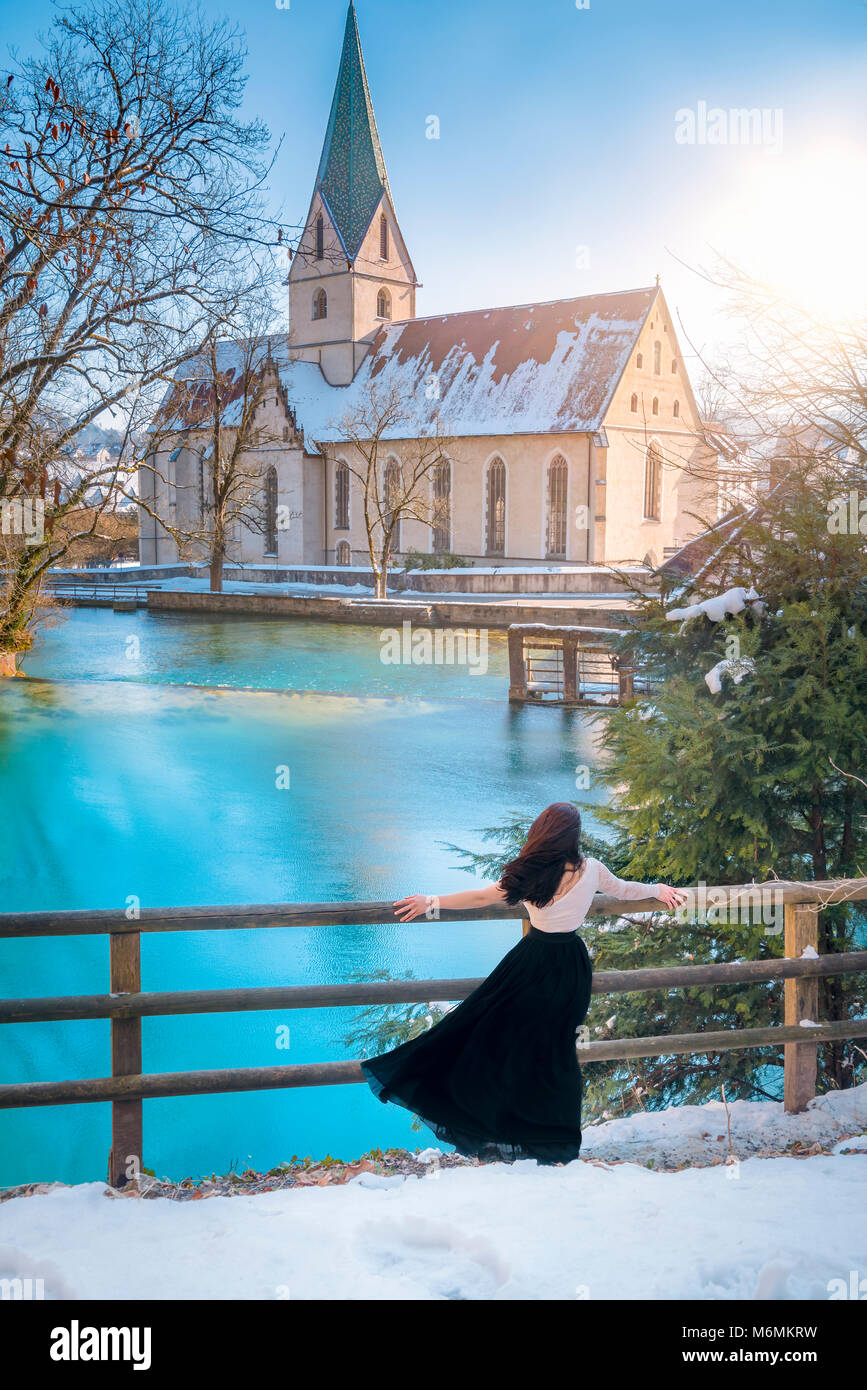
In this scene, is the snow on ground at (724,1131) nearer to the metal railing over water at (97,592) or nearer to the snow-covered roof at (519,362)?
the snow-covered roof at (519,362)

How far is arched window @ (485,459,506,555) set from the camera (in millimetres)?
46875

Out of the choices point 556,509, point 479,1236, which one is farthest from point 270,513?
point 479,1236

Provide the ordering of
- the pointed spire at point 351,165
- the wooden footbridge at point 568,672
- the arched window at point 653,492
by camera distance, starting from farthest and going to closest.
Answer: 1. the pointed spire at point 351,165
2. the arched window at point 653,492
3. the wooden footbridge at point 568,672

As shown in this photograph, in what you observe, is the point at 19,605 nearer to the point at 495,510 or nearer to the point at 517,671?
the point at 517,671

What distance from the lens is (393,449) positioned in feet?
162

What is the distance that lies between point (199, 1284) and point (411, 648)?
97.1 feet

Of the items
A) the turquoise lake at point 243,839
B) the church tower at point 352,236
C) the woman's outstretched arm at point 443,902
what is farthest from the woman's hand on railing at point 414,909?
the church tower at point 352,236

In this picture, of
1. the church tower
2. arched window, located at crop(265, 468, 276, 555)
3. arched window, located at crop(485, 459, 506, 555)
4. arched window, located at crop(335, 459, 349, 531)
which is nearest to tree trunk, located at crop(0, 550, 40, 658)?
arched window, located at crop(485, 459, 506, 555)

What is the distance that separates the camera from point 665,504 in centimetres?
4725

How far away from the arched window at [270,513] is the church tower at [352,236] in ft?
18.2

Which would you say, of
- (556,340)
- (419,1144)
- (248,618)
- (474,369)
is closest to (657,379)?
(556,340)

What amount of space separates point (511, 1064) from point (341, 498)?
49171 mm

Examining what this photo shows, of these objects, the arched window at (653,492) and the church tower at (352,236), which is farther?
the church tower at (352,236)

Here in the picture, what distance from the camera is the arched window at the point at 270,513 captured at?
53156 mm
